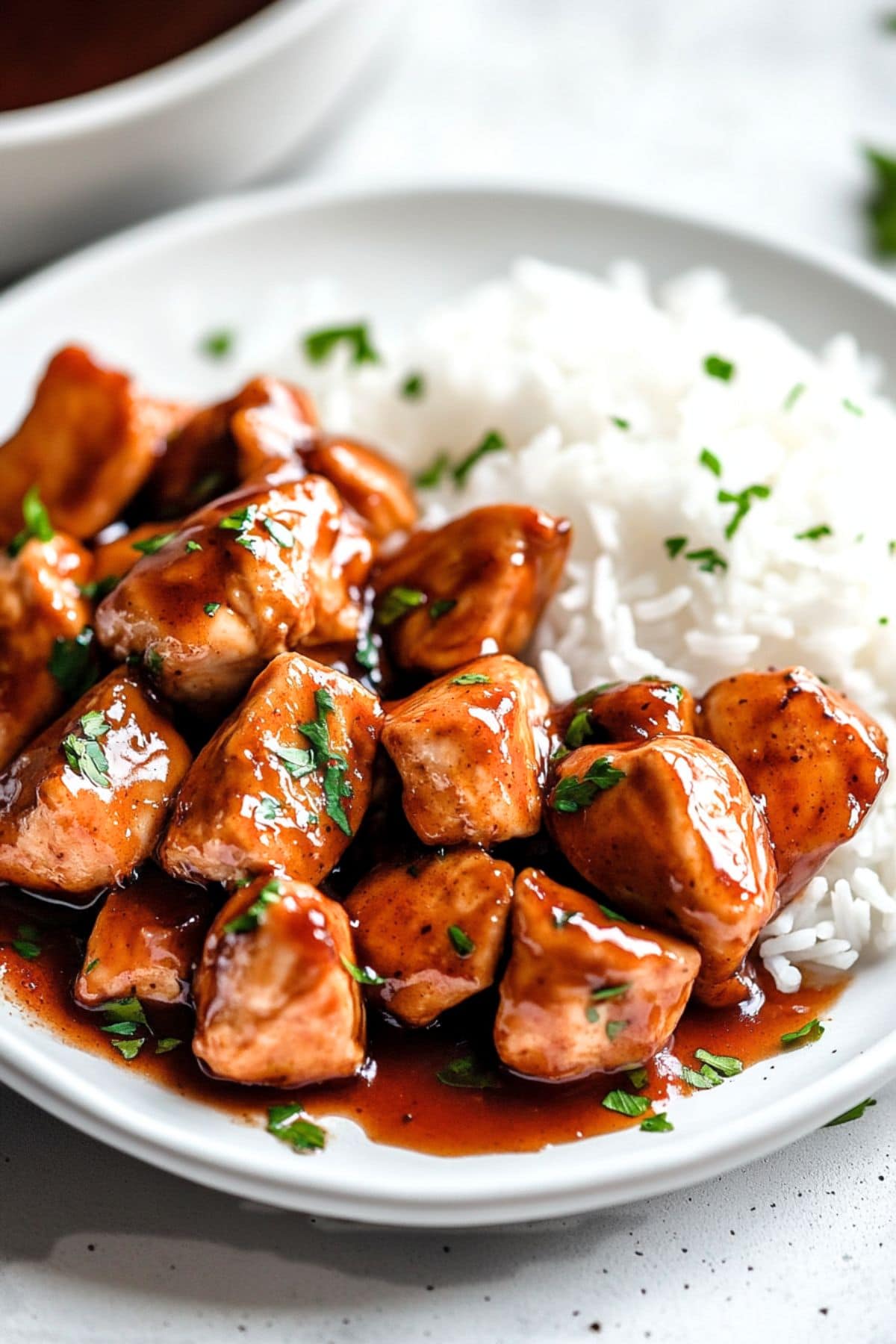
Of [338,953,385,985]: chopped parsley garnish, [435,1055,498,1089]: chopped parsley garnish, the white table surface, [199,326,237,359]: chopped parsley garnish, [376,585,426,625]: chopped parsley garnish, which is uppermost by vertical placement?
[199,326,237,359]: chopped parsley garnish

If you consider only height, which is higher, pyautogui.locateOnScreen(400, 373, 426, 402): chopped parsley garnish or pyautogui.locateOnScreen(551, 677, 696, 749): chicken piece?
pyautogui.locateOnScreen(400, 373, 426, 402): chopped parsley garnish

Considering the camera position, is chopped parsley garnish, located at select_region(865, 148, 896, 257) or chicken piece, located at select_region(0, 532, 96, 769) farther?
chopped parsley garnish, located at select_region(865, 148, 896, 257)

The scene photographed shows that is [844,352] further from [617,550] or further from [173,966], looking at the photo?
[173,966]

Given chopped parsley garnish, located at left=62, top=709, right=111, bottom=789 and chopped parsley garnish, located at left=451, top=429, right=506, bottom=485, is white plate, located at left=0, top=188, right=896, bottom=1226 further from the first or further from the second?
chopped parsley garnish, located at left=62, top=709, right=111, bottom=789

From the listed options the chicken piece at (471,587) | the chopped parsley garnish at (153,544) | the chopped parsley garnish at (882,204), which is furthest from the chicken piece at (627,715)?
the chopped parsley garnish at (882,204)

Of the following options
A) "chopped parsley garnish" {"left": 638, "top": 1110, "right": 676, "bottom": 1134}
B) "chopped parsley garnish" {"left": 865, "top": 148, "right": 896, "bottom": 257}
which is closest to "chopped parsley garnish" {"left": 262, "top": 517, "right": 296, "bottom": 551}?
"chopped parsley garnish" {"left": 638, "top": 1110, "right": 676, "bottom": 1134}

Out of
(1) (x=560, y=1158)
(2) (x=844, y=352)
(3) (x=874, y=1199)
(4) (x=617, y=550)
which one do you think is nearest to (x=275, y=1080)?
(1) (x=560, y=1158)
